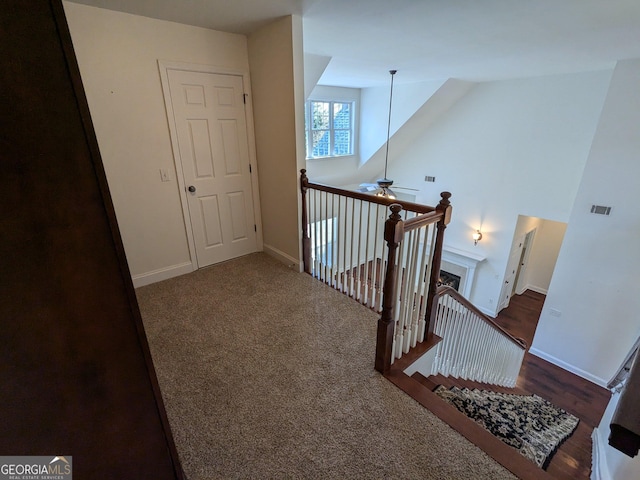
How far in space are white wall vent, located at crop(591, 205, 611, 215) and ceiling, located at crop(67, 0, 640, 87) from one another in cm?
177

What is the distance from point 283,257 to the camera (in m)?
3.40

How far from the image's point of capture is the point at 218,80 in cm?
291

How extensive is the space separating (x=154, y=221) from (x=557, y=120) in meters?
6.21

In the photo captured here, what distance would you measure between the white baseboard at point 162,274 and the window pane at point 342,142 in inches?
184

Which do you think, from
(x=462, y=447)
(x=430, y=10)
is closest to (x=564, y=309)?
(x=462, y=447)

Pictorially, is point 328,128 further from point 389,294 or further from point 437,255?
point 389,294

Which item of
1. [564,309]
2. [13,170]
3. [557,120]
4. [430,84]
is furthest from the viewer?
[430,84]

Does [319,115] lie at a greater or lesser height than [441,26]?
lesser

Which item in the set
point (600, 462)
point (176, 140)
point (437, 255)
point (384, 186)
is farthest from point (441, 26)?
point (600, 462)

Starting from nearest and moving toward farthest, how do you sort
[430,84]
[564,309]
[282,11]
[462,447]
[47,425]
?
1. [47,425]
2. [462,447]
3. [282,11]
4. [564,309]
5. [430,84]

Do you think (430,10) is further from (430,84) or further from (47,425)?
(430,84)

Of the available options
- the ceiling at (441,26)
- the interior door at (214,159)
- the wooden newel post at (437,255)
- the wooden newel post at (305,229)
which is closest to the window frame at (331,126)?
the ceiling at (441,26)

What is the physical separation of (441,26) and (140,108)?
8.90ft

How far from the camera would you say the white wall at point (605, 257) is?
3.66 metres
